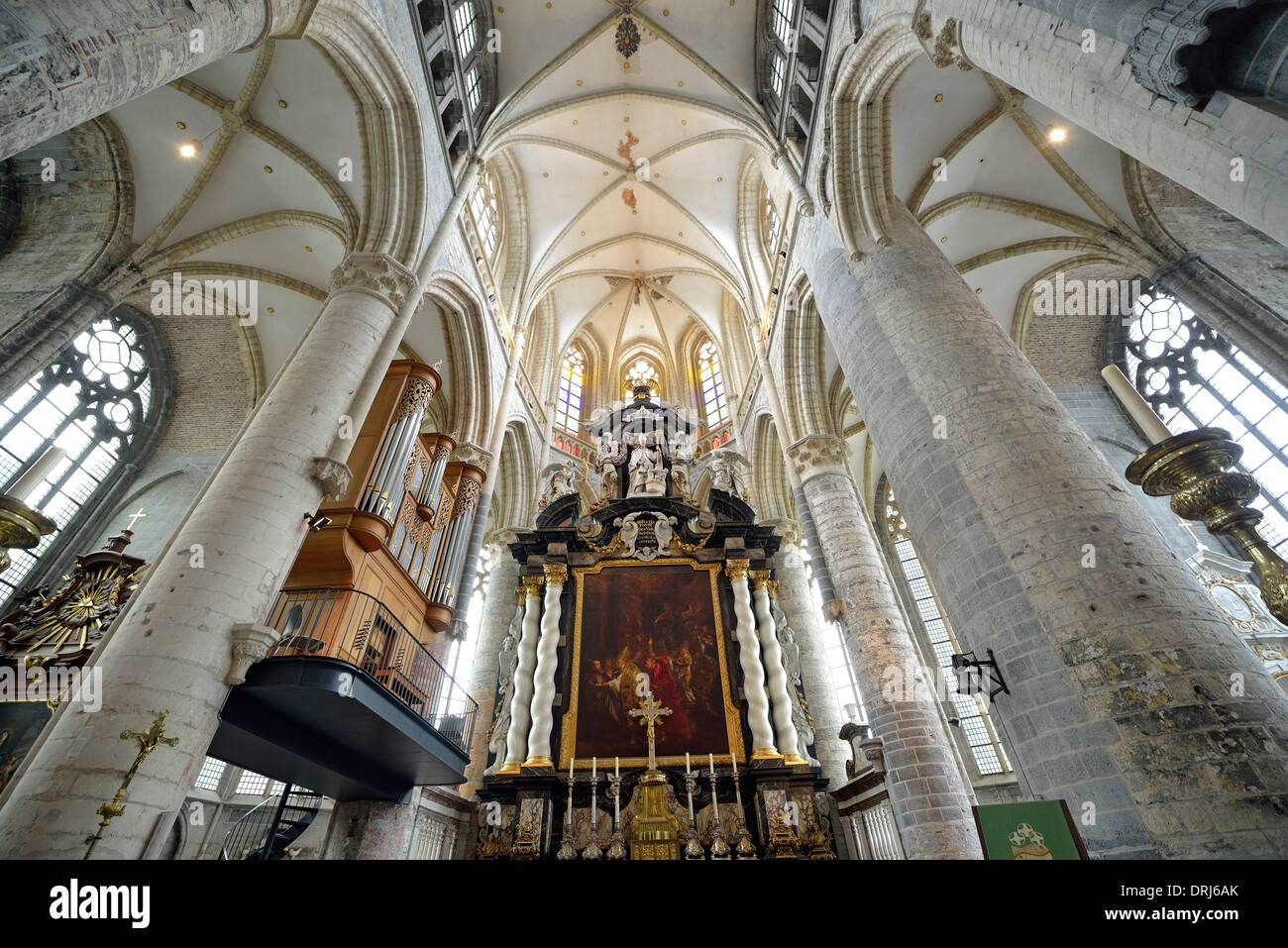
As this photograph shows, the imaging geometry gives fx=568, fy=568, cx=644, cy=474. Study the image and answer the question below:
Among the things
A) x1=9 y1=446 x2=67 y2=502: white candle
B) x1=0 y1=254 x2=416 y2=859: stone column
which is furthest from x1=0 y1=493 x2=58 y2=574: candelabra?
x1=0 y1=254 x2=416 y2=859: stone column

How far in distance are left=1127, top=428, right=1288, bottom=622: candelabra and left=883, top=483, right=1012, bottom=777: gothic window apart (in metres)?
7.24

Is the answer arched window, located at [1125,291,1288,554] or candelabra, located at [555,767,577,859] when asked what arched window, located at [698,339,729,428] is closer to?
arched window, located at [1125,291,1288,554]

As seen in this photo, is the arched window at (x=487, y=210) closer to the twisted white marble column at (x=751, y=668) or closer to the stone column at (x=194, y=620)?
the stone column at (x=194, y=620)

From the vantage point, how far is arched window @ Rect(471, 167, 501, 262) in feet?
50.2

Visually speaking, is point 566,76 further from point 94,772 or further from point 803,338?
point 94,772

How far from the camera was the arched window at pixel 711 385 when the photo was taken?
848 inches

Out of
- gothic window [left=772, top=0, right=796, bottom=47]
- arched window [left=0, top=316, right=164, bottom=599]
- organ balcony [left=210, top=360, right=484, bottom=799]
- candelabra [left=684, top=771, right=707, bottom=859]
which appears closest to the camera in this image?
organ balcony [left=210, top=360, right=484, bottom=799]

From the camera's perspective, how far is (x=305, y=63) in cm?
987

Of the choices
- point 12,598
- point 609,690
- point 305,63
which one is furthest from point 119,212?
point 609,690

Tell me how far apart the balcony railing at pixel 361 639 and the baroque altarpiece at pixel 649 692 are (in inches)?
58.7

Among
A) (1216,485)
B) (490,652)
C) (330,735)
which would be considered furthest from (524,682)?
(1216,485)

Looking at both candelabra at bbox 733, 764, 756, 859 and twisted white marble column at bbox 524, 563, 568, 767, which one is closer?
candelabra at bbox 733, 764, 756, 859

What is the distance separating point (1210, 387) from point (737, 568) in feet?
40.8

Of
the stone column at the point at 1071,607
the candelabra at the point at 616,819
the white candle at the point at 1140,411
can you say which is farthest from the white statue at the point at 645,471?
the white candle at the point at 1140,411
